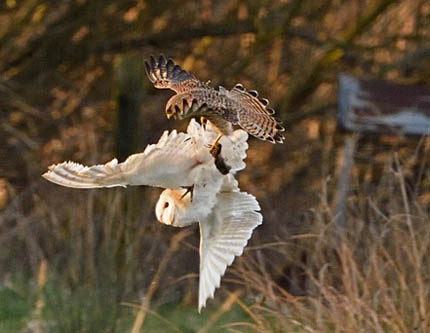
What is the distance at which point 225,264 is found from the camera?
94.6 inches

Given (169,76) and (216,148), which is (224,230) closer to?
(216,148)

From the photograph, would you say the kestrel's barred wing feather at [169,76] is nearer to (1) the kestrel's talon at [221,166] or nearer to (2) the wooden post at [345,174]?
(1) the kestrel's talon at [221,166]

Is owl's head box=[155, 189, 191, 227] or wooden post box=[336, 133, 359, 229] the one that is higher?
wooden post box=[336, 133, 359, 229]

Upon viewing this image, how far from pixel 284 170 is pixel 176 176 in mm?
6018

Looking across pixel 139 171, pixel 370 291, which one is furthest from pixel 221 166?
pixel 370 291

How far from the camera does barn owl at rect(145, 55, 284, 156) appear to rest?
2156mm

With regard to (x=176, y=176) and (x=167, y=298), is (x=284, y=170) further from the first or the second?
(x=176, y=176)

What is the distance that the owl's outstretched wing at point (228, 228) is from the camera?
2422 mm

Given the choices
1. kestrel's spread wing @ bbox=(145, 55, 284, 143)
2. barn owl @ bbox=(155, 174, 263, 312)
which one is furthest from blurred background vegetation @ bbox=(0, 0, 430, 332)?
barn owl @ bbox=(155, 174, 263, 312)

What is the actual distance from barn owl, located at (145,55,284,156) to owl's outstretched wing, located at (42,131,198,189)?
0.28 feet

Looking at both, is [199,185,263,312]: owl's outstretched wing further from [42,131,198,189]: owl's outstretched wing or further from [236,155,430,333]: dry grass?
[236,155,430,333]: dry grass

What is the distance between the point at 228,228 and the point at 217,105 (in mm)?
338

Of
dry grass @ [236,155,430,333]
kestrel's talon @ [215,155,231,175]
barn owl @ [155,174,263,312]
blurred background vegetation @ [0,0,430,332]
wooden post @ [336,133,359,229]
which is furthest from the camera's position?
wooden post @ [336,133,359,229]

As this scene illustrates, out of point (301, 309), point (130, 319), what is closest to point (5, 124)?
point (130, 319)
